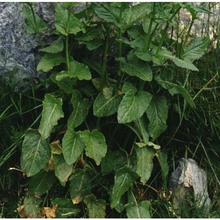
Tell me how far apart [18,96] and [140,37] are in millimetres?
753

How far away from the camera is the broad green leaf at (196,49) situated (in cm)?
343

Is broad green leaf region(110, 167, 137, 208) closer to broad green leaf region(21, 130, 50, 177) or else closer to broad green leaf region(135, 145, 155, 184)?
broad green leaf region(135, 145, 155, 184)

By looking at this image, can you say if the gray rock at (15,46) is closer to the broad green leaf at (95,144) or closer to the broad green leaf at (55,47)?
the broad green leaf at (55,47)

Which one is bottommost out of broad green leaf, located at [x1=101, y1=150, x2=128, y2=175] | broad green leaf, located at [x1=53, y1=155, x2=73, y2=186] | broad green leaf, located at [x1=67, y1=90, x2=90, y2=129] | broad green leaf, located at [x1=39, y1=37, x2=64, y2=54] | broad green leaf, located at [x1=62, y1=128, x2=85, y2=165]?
broad green leaf, located at [x1=101, y1=150, x2=128, y2=175]

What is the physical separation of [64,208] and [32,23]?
0.96m

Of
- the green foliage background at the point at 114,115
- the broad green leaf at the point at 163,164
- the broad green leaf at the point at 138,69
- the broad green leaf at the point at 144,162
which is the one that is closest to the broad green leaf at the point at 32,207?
the green foliage background at the point at 114,115

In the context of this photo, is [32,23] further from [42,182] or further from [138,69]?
[42,182]

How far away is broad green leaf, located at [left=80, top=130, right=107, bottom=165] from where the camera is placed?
325cm

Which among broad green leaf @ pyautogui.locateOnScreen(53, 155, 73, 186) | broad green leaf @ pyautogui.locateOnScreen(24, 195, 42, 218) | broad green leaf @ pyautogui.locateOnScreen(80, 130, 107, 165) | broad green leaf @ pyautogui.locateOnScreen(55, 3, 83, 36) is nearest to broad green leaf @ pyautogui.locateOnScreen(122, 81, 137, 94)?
broad green leaf @ pyautogui.locateOnScreen(80, 130, 107, 165)

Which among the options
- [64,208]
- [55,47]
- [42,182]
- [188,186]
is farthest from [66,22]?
[188,186]

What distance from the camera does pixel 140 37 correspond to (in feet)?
11.1

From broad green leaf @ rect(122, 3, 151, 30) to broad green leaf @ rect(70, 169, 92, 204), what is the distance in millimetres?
782

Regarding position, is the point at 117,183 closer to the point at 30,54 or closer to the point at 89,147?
the point at 89,147

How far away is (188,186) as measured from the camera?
3.50m
